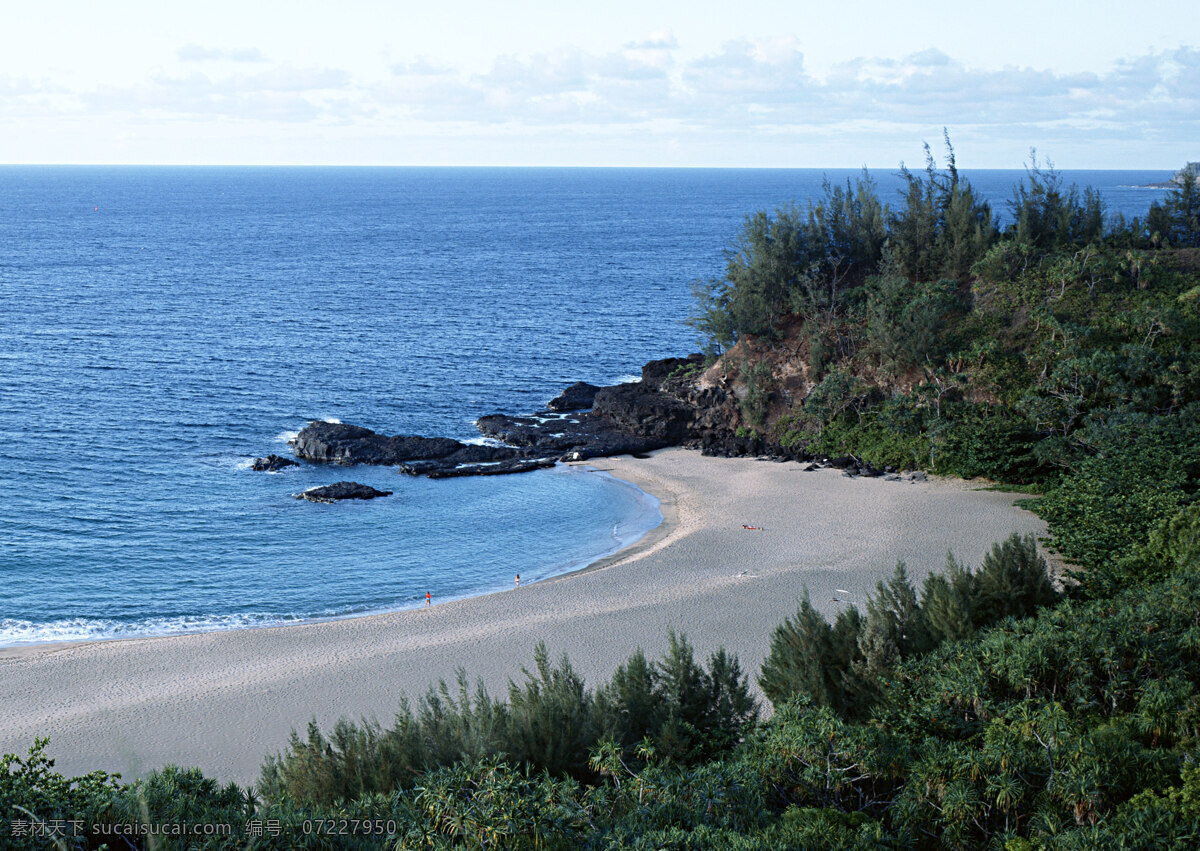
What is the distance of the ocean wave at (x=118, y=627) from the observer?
96.6 ft

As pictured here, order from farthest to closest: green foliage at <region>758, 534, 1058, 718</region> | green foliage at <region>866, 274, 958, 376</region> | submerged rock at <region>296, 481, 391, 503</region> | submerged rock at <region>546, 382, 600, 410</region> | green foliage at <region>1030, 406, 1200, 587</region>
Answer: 1. submerged rock at <region>546, 382, 600, 410</region>
2. green foliage at <region>866, 274, 958, 376</region>
3. submerged rock at <region>296, 481, 391, 503</region>
4. green foliage at <region>1030, 406, 1200, 587</region>
5. green foliage at <region>758, 534, 1058, 718</region>

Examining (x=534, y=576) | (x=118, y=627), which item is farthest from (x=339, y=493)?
(x=118, y=627)

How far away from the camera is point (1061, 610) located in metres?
18.9

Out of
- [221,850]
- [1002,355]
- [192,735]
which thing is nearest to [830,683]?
[221,850]

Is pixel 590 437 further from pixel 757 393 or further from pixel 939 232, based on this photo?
pixel 939 232

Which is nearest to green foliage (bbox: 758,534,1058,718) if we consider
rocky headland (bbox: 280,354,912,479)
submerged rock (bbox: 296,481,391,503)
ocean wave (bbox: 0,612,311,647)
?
ocean wave (bbox: 0,612,311,647)

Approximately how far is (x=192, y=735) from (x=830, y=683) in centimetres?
1506

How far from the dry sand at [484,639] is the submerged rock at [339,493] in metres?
12.0

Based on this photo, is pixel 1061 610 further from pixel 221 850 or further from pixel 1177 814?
pixel 221 850

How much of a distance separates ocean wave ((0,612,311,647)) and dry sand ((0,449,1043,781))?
103 cm

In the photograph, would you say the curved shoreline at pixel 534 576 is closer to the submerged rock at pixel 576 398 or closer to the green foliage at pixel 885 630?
the submerged rock at pixel 576 398

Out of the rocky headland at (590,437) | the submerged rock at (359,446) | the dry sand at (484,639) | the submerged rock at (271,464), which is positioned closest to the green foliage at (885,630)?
the dry sand at (484,639)

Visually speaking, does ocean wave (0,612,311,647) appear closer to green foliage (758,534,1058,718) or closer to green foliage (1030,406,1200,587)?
green foliage (758,534,1058,718)

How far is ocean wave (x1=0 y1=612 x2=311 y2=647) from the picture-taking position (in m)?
29.5
